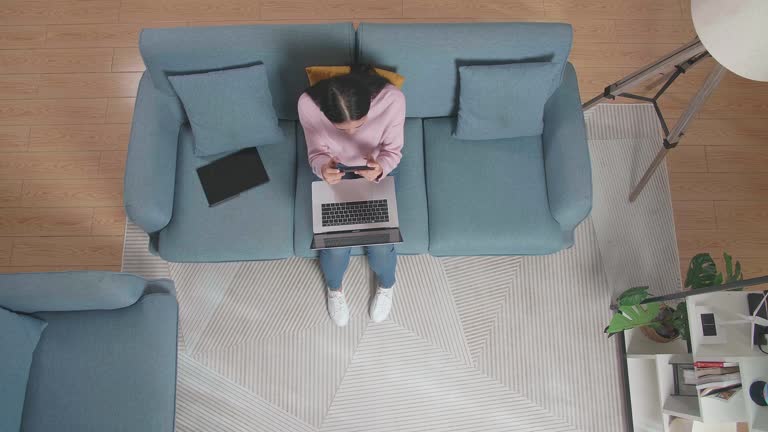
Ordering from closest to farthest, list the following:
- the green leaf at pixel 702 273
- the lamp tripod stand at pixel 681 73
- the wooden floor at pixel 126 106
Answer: the lamp tripod stand at pixel 681 73 → the green leaf at pixel 702 273 → the wooden floor at pixel 126 106

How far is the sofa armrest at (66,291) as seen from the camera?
188cm

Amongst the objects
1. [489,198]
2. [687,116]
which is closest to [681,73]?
[687,116]

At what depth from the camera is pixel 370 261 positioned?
220 cm

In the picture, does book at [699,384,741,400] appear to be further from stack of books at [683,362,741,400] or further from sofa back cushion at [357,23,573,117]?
sofa back cushion at [357,23,573,117]

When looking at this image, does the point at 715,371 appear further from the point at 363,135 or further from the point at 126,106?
the point at 126,106

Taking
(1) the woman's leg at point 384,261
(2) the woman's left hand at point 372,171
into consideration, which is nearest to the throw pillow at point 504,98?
(2) the woman's left hand at point 372,171

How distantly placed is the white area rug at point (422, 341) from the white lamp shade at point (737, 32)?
1142mm

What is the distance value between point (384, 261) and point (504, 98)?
0.84m

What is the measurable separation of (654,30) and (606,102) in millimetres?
564

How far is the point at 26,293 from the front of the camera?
74.0 inches

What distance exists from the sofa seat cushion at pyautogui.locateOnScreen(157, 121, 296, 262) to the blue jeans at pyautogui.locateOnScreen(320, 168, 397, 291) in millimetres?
173

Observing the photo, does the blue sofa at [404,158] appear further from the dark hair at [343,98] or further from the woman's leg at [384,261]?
the dark hair at [343,98]

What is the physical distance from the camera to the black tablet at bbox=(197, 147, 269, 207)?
2.18 meters

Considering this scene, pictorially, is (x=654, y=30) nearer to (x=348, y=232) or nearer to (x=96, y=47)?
(x=348, y=232)
